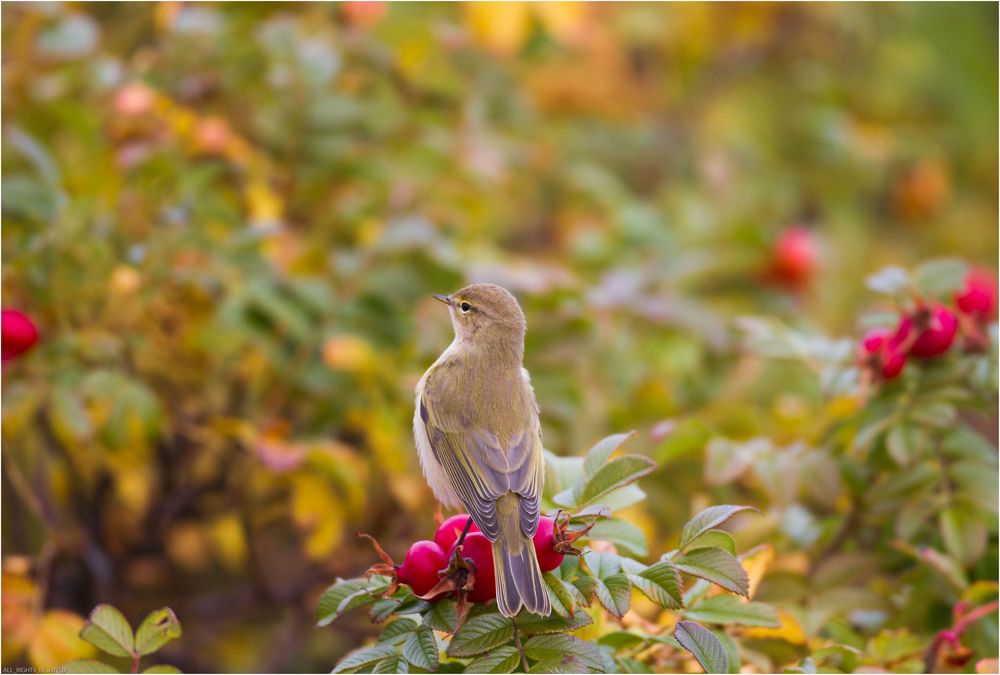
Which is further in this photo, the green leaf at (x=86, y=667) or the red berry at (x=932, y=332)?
the red berry at (x=932, y=332)

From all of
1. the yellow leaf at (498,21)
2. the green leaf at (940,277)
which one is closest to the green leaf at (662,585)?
the green leaf at (940,277)

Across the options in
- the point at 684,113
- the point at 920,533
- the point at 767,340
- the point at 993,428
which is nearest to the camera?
the point at 920,533

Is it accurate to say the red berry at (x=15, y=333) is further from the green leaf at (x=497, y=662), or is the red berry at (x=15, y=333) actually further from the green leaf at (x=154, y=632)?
the green leaf at (x=497, y=662)

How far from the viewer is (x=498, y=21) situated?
3.71 m

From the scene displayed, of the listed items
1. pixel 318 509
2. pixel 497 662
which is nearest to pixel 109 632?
pixel 497 662

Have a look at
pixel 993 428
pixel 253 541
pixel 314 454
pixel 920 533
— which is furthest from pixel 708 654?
pixel 993 428

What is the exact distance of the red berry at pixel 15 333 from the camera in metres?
2.21

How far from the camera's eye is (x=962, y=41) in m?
5.50

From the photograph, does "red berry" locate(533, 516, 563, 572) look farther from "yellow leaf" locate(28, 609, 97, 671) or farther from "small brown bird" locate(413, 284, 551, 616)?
"yellow leaf" locate(28, 609, 97, 671)

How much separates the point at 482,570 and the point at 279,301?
1350 mm

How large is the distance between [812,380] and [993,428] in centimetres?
142

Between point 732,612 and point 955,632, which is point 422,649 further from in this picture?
point 955,632

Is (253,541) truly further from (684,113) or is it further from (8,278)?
(684,113)

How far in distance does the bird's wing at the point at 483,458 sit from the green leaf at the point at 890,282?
766mm
